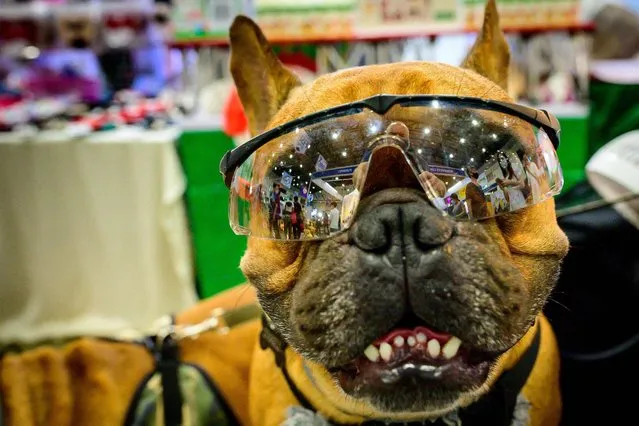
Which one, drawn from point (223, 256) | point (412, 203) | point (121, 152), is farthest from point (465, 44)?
point (412, 203)

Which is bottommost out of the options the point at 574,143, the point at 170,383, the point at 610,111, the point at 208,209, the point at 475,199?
the point at 208,209

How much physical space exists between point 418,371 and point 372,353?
0.05 metres

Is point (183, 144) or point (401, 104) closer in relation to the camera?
point (401, 104)

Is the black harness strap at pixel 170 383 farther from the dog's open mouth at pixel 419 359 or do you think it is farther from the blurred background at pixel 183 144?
the blurred background at pixel 183 144

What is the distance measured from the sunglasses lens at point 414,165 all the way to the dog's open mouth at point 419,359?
0.12 meters

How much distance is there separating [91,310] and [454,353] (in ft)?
7.06

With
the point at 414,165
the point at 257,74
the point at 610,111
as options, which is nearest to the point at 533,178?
the point at 414,165

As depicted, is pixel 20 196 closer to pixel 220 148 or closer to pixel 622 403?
pixel 220 148

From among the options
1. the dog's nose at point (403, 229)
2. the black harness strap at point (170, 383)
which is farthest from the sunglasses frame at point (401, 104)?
the black harness strap at point (170, 383)

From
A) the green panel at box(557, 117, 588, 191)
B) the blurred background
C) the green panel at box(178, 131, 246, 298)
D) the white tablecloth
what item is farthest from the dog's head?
the white tablecloth

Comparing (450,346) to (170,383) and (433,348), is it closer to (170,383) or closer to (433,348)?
(433,348)

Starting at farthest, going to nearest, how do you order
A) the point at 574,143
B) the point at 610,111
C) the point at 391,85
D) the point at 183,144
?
the point at 183,144, the point at 574,143, the point at 610,111, the point at 391,85

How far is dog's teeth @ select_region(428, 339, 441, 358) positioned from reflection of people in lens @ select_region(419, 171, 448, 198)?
0.14 m

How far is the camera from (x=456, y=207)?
0.60 meters
